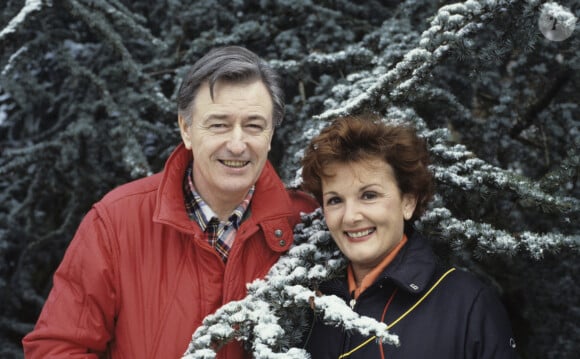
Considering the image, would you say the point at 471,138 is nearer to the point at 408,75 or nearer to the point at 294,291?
the point at 408,75

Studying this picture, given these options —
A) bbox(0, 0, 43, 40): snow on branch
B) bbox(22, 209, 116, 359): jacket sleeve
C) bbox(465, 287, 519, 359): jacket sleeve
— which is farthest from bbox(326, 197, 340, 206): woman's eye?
bbox(0, 0, 43, 40): snow on branch

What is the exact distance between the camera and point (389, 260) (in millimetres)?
2137

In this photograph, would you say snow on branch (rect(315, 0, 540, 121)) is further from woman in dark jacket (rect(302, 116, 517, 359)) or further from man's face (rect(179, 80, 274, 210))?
man's face (rect(179, 80, 274, 210))

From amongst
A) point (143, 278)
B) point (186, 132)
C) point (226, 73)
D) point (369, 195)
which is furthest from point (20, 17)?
point (369, 195)

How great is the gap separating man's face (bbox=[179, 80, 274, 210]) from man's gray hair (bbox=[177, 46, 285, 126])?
25 millimetres

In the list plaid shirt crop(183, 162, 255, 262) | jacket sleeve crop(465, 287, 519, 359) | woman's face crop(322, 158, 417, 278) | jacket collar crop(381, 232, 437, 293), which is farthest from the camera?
plaid shirt crop(183, 162, 255, 262)

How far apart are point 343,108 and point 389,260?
1.92 feet

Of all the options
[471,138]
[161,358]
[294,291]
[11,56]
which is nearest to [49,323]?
[161,358]

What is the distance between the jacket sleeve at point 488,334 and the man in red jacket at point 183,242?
0.74 meters

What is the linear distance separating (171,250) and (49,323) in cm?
48

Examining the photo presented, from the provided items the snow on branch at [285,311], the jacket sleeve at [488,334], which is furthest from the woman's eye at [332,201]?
the jacket sleeve at [488,334]

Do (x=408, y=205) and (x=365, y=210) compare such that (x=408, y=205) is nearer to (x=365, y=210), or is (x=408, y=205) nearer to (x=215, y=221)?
(x=365, y=210)

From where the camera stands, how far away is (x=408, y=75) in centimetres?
218

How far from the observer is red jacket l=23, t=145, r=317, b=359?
210 cm
